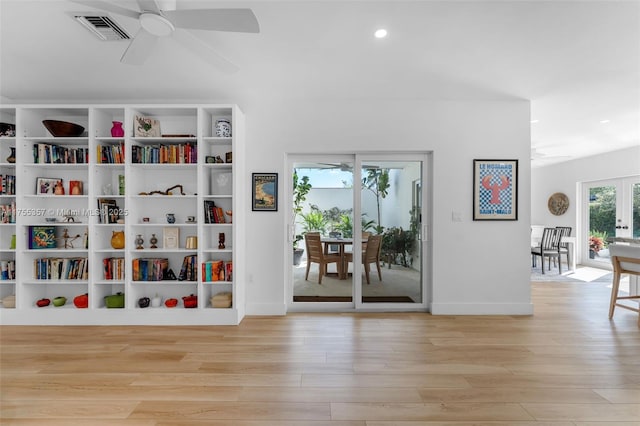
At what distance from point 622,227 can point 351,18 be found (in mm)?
7231

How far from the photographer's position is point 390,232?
13.5 ft

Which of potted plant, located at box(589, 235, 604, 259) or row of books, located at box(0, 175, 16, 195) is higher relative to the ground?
row of books, located at box(0, 175, 16, 195)

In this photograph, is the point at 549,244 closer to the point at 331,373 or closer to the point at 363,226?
the point at 363,226

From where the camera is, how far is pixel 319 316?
3.80 meters

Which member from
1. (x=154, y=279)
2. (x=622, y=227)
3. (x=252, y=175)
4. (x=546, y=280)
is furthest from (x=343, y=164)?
(x=622, y=227)

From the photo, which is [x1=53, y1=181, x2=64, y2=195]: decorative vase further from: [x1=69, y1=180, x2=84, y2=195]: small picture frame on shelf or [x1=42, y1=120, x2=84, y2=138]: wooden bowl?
[x1=42, y1=120, x2=84, y2=138]: wooden bowl

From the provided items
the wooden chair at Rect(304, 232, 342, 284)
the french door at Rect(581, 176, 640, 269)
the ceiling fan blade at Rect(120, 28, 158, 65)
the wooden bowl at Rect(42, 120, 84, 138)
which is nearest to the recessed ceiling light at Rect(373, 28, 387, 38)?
the ceiling fan blade at Rect(120, 28, 158, 65)

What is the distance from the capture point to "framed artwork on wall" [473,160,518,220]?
388 centimetres

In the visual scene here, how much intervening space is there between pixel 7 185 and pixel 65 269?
1.09m

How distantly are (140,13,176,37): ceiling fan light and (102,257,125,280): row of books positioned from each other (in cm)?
251

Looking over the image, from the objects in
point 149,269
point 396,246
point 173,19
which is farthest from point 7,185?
point 396,246

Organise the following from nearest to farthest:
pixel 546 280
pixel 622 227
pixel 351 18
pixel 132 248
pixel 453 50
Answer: pixel 351 18, pixel 453 50, pixel 132 248, pixel 546 280, pixel 622 227

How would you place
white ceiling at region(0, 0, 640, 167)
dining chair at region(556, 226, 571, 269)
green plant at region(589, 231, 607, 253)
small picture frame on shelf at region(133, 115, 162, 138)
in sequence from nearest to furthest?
white ceiling at region(0, 0, 640, 167), small picture frame on shelf at region(133, 115, 162, 138), dining chair at region(556, 226, 571, 269), green plant at region(589, 231, 607, 253)

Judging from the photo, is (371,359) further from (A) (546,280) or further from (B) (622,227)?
(B) (622,227)
